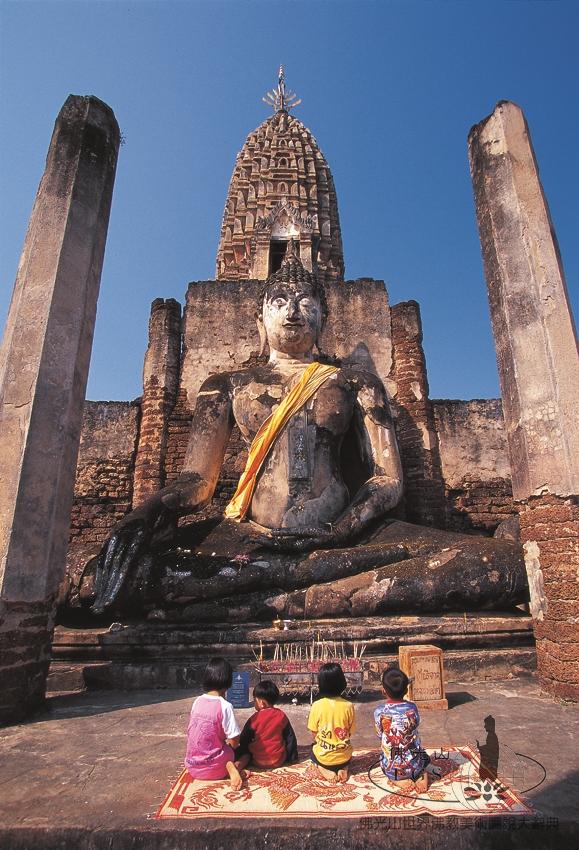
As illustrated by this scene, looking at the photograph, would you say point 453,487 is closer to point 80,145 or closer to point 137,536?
point 137,536

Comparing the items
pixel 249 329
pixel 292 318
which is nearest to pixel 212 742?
pixel 292 318

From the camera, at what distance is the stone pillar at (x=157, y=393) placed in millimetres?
8180

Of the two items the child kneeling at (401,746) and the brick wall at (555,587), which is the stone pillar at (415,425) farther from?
the child kneeling at (401,746)

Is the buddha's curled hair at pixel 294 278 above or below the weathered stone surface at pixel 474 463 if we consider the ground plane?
above

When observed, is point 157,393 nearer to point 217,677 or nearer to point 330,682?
point 217,677

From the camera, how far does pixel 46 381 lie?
10.7 feet

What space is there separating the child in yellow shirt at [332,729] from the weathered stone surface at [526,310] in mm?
1717

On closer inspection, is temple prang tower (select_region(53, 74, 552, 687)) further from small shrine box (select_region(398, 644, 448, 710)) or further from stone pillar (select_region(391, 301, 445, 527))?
small shrine box (select_region(398, 644, 448, 710))

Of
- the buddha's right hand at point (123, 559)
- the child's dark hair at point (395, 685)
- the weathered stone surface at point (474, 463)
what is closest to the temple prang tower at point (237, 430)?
the weathered stone surface at point (474, 463)

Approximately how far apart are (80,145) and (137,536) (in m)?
2.87

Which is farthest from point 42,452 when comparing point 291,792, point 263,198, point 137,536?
point 263,198

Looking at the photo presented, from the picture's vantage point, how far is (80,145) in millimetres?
3877

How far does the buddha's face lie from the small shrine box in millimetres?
3961

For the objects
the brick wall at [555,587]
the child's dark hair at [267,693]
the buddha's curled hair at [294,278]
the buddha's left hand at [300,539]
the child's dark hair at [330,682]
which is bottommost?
the child's dark hair at [267,693]
